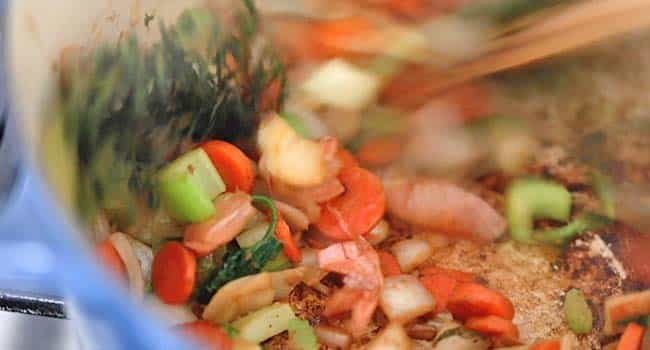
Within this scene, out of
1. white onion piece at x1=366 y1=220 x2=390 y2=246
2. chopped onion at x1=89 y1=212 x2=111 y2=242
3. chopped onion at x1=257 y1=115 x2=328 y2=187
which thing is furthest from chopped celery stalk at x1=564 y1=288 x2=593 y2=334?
chopped onion at x1=89 y1=212 x2=111 y2=242

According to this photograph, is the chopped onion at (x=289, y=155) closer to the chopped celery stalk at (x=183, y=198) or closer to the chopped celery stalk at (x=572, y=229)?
the chopped celery stalk at (x=183, y=198)

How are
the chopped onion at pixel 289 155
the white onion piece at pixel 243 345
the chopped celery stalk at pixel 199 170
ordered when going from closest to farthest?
the white onion piece at pixel 243 345 < the chopped celery stalk at pixel 199 170 < the chopped onion at pixel 289 155

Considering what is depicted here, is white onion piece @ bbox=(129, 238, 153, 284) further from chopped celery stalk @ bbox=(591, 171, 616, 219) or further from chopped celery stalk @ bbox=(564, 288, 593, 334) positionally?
chopped celery stalk @ bbox=(591, 171, 616, 219)

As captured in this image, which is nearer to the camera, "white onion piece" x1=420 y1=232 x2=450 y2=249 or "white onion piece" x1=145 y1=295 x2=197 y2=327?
"white onion piece" x1=145 y1=295 x2=197 y2=327

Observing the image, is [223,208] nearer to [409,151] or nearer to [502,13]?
[409,151]

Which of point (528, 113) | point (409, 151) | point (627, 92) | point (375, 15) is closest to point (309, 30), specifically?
point (375, 15)

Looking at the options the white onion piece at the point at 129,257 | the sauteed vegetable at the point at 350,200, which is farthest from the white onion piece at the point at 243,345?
the white onion piece at the point at 129,257

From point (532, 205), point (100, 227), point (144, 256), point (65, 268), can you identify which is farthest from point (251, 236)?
point (65, 268)
